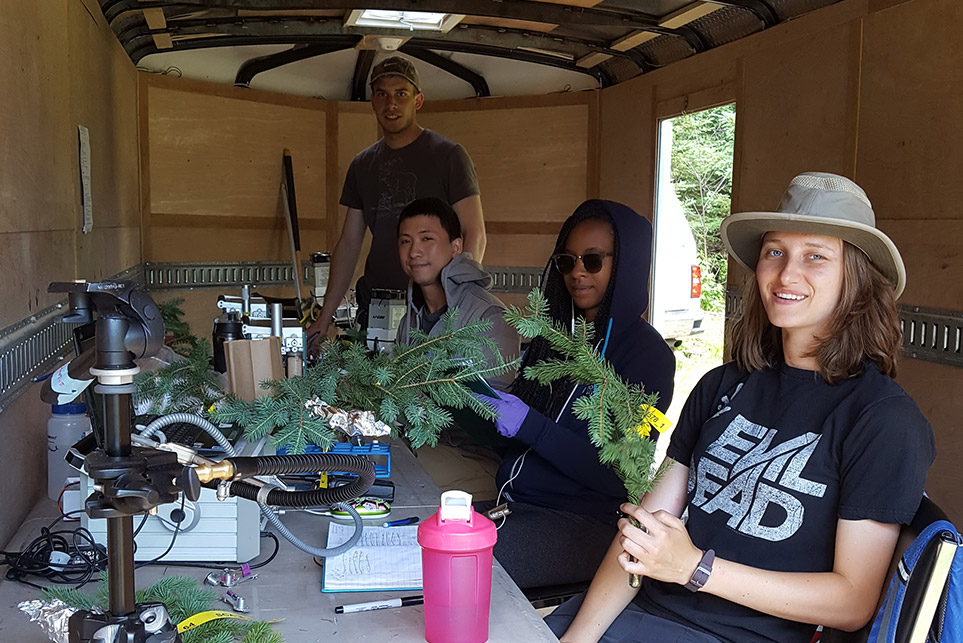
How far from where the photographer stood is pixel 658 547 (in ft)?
5.21

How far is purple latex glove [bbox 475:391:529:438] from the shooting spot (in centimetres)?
236

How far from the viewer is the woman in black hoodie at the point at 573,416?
2352 millimetres

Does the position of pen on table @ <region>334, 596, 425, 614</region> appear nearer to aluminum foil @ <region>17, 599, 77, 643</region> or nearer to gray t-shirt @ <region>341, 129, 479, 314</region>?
aluminum foil @ <region>17, 599, 77, 643</region>

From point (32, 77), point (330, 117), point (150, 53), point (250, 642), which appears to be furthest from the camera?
point (330, 117)

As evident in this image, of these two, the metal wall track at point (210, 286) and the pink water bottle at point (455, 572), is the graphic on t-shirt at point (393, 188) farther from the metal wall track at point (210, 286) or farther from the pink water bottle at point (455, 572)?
the pink water bottle at point (455, 572)

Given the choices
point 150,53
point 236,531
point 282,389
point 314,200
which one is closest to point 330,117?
point 314,200

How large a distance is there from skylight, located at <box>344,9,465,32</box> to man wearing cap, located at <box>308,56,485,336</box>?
15.6 inches

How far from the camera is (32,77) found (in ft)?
8.21

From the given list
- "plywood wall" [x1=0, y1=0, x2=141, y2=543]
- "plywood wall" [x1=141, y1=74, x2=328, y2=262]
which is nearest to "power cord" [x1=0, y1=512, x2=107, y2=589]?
"plywood wall" [x1=0, y1=0, x2=141, y2=543]

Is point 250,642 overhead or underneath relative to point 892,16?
underneath

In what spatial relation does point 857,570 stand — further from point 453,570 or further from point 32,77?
point 32,77

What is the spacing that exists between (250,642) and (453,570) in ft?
1.05

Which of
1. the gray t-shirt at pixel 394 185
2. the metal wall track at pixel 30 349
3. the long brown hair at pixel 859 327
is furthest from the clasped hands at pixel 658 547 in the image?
the gray t-shirt at pixel 394 185

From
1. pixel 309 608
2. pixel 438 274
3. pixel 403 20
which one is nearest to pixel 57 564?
pixel 309 608
